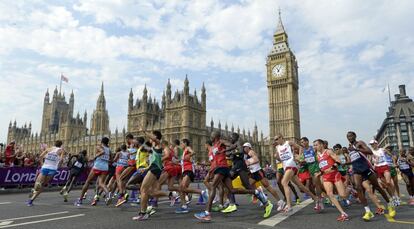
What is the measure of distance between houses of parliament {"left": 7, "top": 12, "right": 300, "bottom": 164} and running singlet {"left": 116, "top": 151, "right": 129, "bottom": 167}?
39363mm

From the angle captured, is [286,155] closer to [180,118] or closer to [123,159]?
[123,159]

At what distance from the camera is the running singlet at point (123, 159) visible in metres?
9.96

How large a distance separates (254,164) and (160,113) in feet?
205

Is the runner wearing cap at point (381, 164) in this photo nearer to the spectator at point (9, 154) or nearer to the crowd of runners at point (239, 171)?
the crowd of runners at point (239, 171)

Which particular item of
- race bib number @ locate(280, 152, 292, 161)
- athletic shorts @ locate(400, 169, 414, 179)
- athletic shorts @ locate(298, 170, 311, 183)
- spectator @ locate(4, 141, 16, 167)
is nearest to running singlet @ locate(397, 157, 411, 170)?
athletic shorts @ locate(400, 169, 414, 179)

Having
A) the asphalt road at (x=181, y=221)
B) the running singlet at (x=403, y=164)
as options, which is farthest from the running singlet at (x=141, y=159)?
the running singlet at (x=403, y=164)

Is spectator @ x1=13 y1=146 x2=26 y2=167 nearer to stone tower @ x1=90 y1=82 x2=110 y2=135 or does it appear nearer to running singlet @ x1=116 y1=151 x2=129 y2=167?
running singlet @ x1=116 y1=151 x2=129 y2=167

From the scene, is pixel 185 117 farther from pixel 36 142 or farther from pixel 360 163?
pixel 36 142

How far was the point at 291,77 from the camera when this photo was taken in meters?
79.2

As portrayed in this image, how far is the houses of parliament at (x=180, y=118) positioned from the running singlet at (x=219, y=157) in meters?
42.9

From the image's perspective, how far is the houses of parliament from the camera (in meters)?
62.6

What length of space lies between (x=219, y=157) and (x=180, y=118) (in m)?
55.1

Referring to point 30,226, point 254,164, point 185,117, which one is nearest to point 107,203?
point 30,226

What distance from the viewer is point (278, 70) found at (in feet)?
268
